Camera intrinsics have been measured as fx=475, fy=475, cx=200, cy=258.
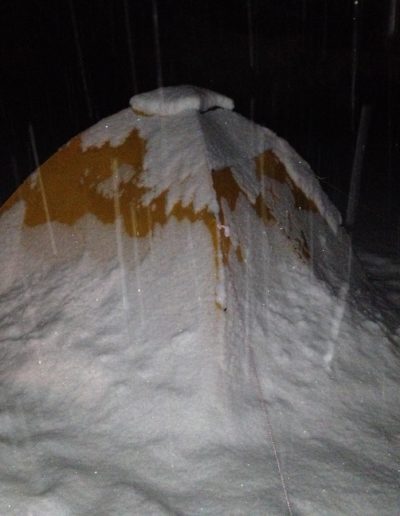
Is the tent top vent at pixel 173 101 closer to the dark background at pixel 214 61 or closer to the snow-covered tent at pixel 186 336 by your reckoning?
the snow-covered tent at pixel 186 336

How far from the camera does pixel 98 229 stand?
8.98 ft

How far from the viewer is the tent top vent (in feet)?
9.69

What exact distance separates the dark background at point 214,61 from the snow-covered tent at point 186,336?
30.2ft

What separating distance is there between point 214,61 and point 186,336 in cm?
1678

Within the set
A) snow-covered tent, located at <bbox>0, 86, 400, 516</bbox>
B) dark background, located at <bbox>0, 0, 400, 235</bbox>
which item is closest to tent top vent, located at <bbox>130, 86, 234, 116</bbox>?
snow-covered tent, located at <bbox>0, 86, 400, 516</bbox>

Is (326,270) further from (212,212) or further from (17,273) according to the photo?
(17,273)

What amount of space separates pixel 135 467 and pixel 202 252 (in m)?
1.02

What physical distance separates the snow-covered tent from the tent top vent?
15 mm

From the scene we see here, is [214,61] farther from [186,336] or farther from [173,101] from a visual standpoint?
[186,336]

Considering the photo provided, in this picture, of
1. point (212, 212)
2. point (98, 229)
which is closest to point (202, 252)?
point (212, 212)

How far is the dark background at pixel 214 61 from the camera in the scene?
14.0m

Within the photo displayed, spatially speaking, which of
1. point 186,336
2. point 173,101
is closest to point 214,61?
point 173,101

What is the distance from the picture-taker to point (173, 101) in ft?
9.72

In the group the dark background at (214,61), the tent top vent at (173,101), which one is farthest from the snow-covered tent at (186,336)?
the dark background at (214,61)
